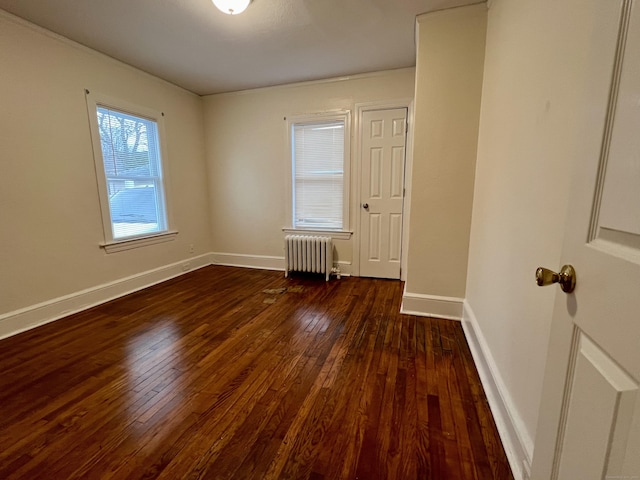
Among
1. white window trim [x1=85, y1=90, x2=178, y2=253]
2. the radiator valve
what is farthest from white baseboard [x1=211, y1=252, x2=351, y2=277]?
white window trim [x1=85, y1=90, x2=178, y2=253]

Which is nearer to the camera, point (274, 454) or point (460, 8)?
point (274, 454)

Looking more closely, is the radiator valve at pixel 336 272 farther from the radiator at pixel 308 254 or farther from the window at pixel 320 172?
the window at pixel 320 172

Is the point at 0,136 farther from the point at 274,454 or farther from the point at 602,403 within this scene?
the point at 602,403

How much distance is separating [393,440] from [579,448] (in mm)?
878

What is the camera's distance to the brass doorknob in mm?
669

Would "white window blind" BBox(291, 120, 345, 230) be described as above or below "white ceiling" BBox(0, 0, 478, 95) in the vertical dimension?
below

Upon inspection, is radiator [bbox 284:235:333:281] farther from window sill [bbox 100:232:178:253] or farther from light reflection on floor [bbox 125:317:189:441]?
light reflection on floor [bbox 125:317:189:441]

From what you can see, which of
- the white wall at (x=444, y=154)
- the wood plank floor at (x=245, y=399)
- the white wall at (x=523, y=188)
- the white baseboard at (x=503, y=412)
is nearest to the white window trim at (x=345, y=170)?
the white wall at (x=444, y=154)

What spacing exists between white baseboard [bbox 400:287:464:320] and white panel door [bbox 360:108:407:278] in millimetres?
1031

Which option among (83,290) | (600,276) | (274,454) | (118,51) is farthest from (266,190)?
→ (600,276)

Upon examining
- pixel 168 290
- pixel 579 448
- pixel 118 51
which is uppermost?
pixel 118 51

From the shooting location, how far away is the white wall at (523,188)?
1.00 meters

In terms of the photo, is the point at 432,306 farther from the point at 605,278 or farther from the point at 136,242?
the point at 136,242

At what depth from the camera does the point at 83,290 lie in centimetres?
287
